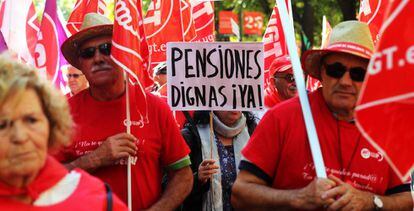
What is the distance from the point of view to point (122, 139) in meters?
4.86

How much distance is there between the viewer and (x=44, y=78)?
330 cm

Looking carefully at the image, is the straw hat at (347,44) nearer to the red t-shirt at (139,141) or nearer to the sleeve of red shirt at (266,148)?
the sleeve of red shirt at (266,148)

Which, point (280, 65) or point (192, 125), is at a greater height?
point (280, 65)

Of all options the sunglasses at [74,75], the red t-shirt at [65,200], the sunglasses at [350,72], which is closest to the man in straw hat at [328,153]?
the sunglasses at [350,72]

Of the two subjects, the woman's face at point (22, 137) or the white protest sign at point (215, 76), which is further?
the white protest sign at point (215, 76)

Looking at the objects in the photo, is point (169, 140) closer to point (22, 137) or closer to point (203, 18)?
point (22, 137)

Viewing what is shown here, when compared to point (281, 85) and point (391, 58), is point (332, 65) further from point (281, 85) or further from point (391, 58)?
point (281, 85)

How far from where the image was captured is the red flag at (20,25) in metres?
7.14

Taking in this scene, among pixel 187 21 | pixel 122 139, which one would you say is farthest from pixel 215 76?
pixel 187 21

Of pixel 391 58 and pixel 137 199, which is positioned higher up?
pixel 391 58

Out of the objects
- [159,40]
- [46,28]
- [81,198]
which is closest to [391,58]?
[81,198]

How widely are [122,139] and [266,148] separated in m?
0.99

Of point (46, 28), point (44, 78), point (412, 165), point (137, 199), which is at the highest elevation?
point (46, 28)

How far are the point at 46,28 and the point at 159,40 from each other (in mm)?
1797
